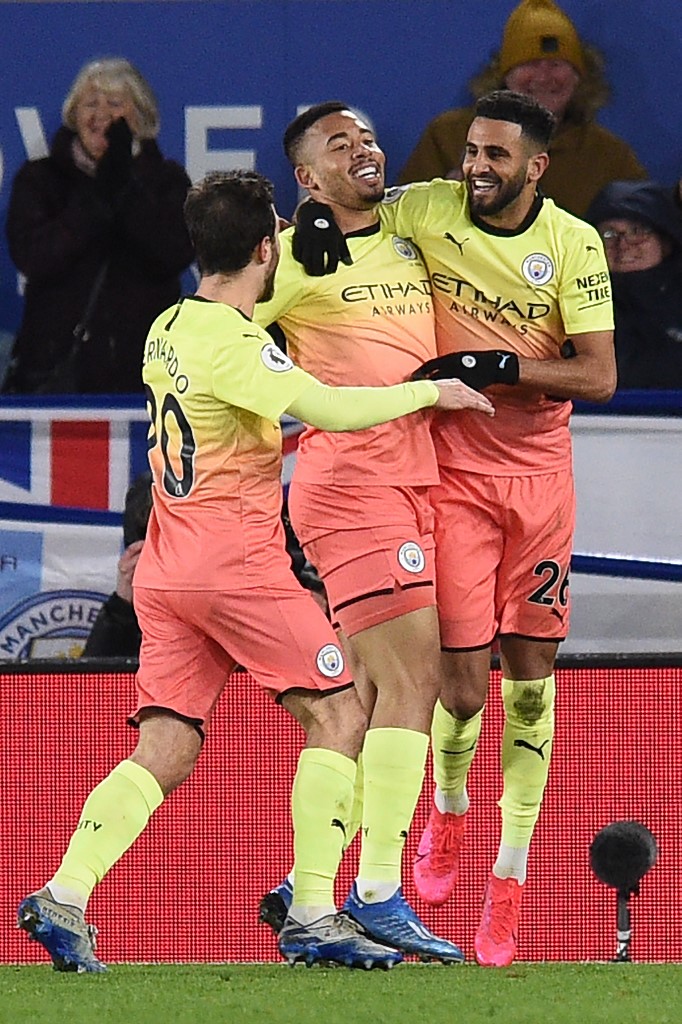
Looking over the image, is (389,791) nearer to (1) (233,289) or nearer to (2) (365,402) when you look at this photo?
(2) (365,402)

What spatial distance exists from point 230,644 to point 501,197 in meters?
1.50

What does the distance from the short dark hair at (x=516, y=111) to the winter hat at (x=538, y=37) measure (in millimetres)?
2235

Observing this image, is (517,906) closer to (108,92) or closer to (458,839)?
(458,839)

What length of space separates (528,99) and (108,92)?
275 cm

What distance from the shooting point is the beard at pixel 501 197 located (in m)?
5.92

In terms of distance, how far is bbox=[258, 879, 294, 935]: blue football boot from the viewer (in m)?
5.90

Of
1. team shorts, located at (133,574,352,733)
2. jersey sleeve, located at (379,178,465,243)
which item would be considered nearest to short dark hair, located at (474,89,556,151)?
jersey sleeve, located at (379,178,465,243)

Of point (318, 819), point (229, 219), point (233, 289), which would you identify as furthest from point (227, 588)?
point (229, 219)

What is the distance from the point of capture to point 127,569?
765cm

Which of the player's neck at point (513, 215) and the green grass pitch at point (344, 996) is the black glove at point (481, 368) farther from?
the green grass pitch at point (344, 996)

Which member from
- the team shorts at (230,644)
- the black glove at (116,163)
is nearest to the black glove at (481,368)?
the team shorts at (230,644)

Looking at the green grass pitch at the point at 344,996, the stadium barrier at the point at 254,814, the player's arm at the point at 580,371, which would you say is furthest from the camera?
the stadium barrier at the point at 254,814

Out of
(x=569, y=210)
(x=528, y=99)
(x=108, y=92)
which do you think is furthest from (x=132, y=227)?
(x=528, y=99)

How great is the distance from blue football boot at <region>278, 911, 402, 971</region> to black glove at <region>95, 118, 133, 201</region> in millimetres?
3717
